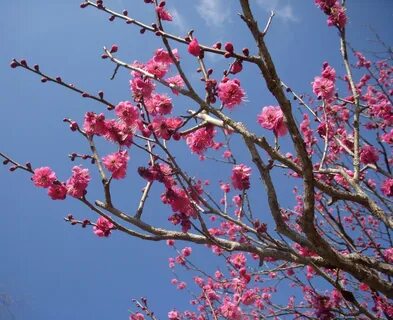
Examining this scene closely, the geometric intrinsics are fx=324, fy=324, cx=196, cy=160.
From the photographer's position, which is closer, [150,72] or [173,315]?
[150,72]

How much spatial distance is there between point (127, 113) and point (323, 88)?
2.01 metres

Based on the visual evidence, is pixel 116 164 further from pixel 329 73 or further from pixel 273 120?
pixel 329 73

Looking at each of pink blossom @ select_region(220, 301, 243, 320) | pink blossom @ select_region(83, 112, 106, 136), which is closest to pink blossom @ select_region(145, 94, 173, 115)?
pink blossom @ select_region(83, 112, 106, 136)

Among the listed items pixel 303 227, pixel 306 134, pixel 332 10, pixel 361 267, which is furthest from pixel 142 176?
pixel 306 134

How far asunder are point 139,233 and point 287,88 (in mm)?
2512

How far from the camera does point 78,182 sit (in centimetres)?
281

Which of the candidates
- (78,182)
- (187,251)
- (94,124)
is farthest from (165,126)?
(187,251)

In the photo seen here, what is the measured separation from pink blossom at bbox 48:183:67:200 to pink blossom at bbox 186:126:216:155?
1.23m

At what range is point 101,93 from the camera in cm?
290

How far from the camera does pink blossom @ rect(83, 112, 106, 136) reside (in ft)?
9.72

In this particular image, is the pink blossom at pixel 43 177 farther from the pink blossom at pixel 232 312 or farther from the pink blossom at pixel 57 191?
the pink blossom at pixel 232 312

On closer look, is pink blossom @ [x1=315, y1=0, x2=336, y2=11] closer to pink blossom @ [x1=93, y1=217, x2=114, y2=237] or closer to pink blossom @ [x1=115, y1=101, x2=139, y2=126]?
pink blossom @ [x1=115, y1=101, x2=139, y2=126]

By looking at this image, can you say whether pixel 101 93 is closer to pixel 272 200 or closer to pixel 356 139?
pixel 272 200

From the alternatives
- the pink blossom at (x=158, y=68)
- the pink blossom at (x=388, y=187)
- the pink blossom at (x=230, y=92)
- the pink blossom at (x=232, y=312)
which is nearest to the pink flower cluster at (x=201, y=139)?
the pink blossom at (x=230, y=92)
